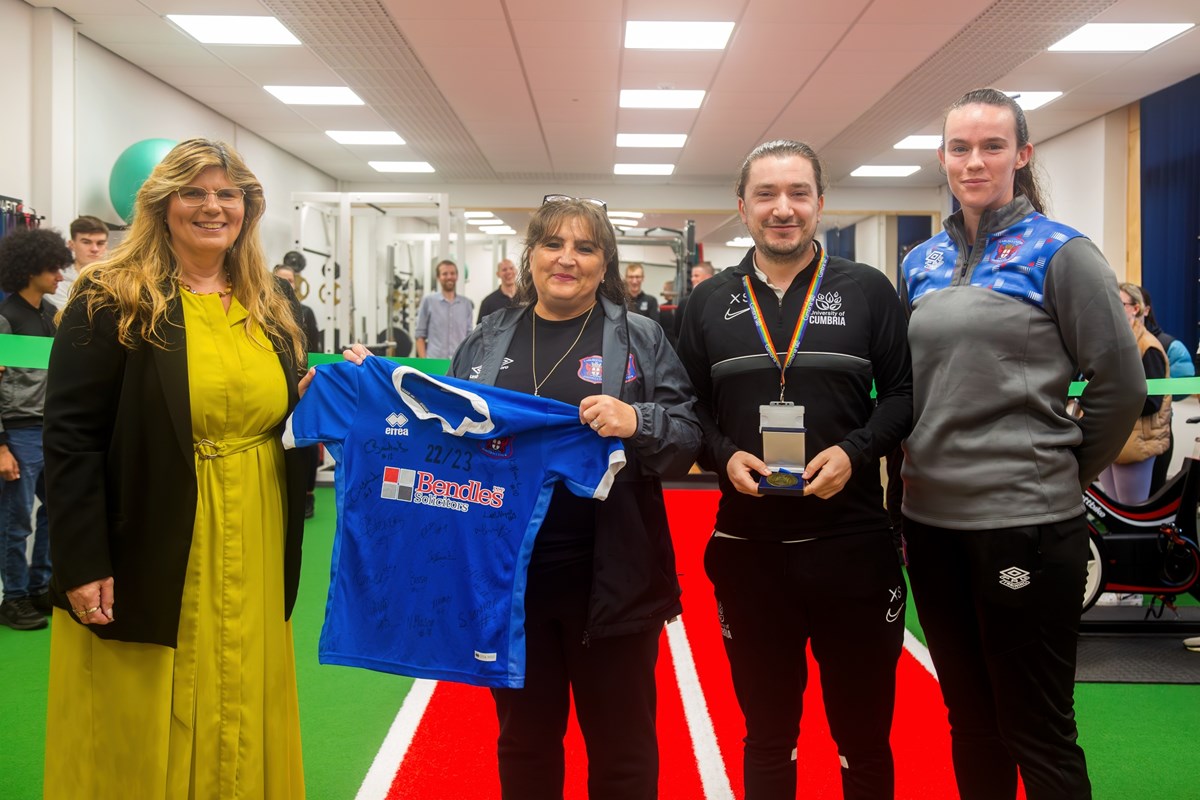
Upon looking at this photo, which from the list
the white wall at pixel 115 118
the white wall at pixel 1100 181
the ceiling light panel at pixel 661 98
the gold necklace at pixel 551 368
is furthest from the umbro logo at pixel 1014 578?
the white wall at pixel 1100 181

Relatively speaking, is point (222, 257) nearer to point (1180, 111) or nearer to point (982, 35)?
point (982, 35)

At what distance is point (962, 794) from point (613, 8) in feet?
19.6

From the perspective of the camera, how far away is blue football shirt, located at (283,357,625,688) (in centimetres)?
185

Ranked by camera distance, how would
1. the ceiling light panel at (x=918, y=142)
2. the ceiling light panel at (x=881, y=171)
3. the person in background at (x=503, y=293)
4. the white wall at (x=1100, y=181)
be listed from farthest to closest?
1. the ceiling light panel at (x=881, y=171)
2. the ceiling light panel at (x=918, y=142)
3. the white wall at (x=1100, y=181)
4. the person in background at (x=503, y=293)

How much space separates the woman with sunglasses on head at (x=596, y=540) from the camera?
182cm

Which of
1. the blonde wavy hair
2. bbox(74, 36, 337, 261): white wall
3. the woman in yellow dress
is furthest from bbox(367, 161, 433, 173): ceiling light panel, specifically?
the woman in yellow dress

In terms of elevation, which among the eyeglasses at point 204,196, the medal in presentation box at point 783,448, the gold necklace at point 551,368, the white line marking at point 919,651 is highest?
the eyeglasses at point 204,196

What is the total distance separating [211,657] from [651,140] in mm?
10213

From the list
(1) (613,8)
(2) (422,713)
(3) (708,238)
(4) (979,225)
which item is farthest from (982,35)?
(3) (708,238)

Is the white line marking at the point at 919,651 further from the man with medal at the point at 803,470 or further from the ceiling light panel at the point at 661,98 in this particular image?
the ceiling light panel at the point at 661,98

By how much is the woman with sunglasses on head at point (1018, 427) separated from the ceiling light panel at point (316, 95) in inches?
323

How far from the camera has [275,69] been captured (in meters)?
8.29

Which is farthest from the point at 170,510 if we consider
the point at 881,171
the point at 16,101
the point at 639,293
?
the point at 881,171

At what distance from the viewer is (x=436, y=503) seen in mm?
1949
